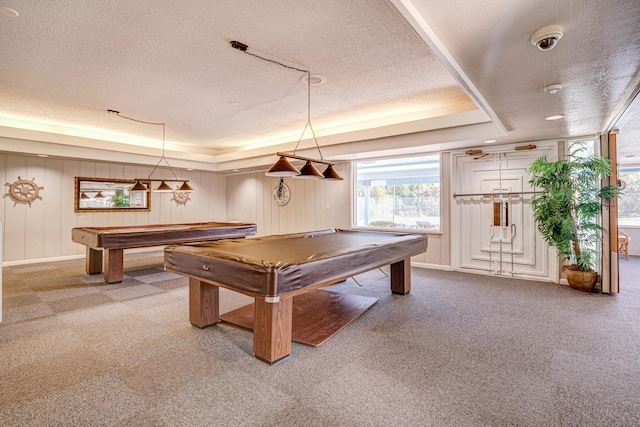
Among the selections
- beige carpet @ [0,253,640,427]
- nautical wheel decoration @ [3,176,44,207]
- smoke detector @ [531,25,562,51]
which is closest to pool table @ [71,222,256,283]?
beige carpet @ [0,253,640,427]

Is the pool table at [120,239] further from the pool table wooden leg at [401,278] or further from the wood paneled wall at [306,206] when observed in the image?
the pool table wooden leg at [401,278]

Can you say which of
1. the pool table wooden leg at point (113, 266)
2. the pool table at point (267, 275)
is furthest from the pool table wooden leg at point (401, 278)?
the pool table wooden leg at point (113, 266)

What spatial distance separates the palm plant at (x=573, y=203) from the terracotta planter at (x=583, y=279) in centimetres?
10

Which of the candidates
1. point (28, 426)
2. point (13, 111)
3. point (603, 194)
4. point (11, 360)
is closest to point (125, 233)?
point (11, 360)

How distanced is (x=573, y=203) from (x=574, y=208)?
9 cm

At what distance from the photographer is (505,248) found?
501cm

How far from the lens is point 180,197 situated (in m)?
8.02

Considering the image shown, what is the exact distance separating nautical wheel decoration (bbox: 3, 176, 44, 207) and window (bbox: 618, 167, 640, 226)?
1224 cm

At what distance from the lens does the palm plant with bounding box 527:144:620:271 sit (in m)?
4.04

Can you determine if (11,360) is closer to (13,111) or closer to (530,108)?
(13,111)

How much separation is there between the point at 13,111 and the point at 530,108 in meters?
6.85

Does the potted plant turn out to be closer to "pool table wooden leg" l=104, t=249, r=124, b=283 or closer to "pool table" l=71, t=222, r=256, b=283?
"pool table" l=71, t=222, r=256, b=283

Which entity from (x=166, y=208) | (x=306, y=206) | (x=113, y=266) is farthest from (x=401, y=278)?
(x=166, y=208)

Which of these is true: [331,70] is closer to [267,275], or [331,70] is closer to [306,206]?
[267,275]
